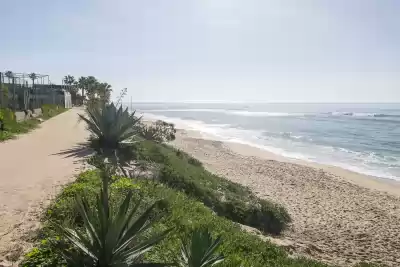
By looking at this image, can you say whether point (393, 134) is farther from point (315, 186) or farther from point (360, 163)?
point (315, 186)

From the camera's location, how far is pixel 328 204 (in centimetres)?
1295

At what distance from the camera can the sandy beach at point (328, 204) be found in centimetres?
821

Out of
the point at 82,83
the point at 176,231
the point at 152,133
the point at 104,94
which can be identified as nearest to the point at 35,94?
the point at 104,94

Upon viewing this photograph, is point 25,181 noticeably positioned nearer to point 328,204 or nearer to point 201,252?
point 201,252

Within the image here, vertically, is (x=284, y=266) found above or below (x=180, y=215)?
below

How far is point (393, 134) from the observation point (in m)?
41.6

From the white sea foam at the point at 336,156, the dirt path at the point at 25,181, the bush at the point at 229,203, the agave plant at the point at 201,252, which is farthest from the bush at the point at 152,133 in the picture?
the agave plant at the point at 201,252

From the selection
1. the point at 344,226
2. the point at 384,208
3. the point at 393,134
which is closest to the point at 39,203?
the point at 344,226

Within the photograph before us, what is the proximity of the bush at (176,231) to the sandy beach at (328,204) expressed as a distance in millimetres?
1728

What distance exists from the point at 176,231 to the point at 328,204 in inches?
370

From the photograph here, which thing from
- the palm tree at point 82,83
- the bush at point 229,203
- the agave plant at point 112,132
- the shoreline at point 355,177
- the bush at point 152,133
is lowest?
the shoreline at point 355,177

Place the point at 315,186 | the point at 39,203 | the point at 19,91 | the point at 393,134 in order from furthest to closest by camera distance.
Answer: the point at 393,134 → the point at 19,91 → the point at 315,186 → the point at 39,203

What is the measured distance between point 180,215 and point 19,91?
30352 mm

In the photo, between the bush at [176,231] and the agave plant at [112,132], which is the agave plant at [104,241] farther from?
the agave plant at [112,132]
